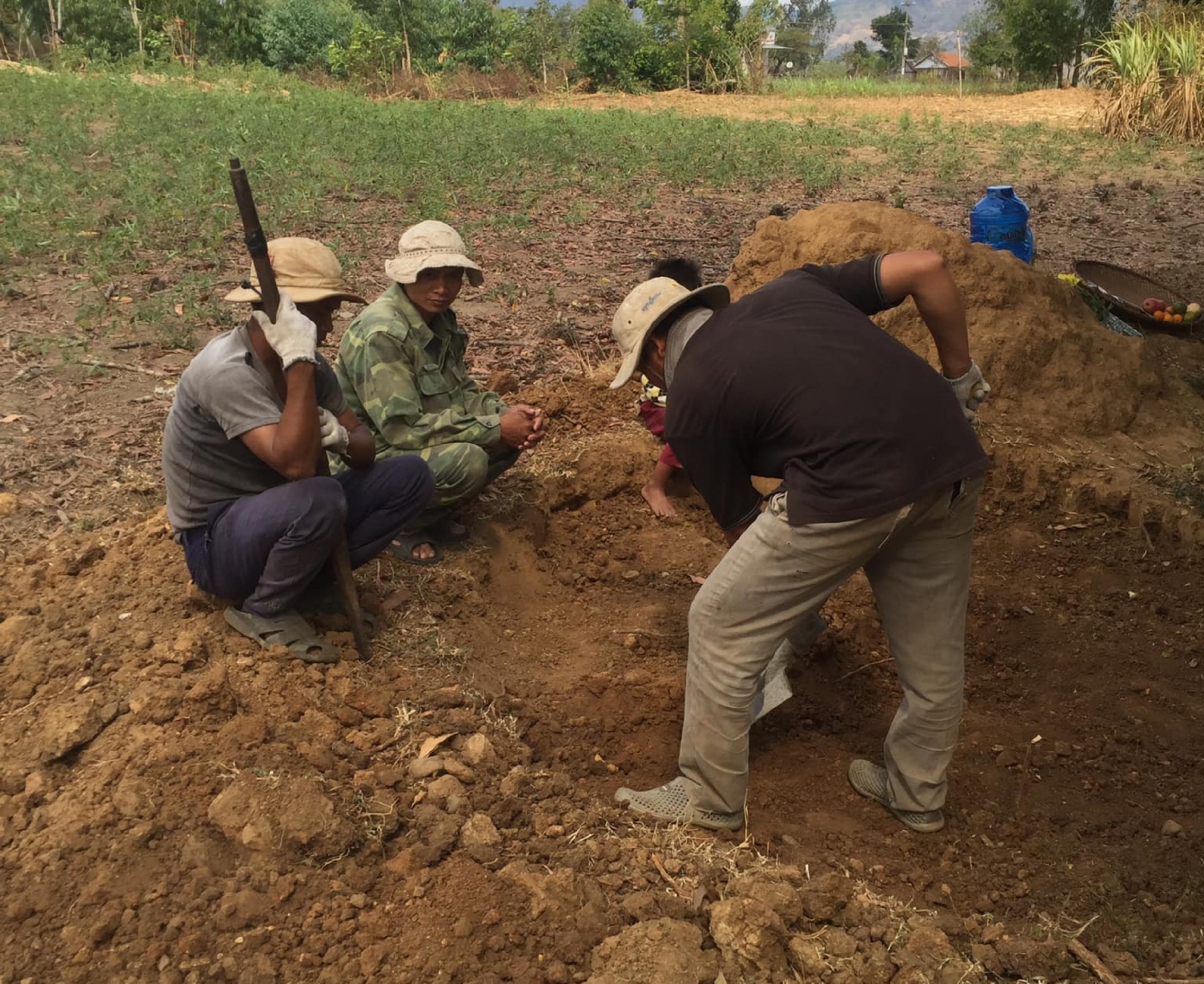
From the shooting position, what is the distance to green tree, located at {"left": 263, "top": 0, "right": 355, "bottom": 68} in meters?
28.1

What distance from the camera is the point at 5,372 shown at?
5.60m

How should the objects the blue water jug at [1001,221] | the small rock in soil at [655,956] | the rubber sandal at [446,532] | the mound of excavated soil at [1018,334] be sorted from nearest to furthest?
the small rock in soil at [655,956] → the rubber sandal at [446,532] → the mound of excavated soil at [1018,334] → the blue water jug at [1001,221]

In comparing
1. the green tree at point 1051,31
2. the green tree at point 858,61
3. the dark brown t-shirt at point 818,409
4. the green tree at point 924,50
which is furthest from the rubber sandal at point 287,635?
the green tree at point 924,50

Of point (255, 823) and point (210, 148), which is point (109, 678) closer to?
point (255, 823)

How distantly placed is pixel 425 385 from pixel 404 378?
155 millimetres

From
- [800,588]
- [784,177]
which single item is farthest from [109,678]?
[784,177]

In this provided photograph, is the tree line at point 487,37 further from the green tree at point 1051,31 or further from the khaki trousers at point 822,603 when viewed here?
the khaki trousers at point 822,603

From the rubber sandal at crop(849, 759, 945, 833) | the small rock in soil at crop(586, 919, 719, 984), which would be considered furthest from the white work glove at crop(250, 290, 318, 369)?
the rubber sandal at crop(849, 759, 945, 833)

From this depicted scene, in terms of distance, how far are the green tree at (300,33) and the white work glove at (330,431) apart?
87.2ft

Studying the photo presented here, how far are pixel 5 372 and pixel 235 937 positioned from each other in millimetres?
4494

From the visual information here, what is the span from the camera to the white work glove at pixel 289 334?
2.88 metres

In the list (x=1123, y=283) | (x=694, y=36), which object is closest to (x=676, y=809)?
(x=1123, y=283)

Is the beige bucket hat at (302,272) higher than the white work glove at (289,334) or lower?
higher

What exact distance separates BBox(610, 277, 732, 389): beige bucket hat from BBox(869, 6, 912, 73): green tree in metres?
56.4
